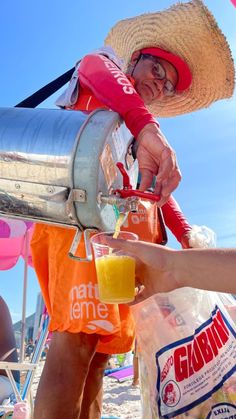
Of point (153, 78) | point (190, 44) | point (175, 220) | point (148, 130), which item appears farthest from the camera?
point (190, 44)

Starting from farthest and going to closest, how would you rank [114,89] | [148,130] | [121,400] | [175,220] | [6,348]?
[121,400]
[6,348]
[175,220]
[114,89]
[148,130]

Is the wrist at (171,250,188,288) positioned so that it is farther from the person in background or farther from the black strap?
the person in background

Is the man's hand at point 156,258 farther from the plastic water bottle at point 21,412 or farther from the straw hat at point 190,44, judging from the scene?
the plastic water bottle at point 21,412

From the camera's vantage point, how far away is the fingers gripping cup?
1110 millimetres

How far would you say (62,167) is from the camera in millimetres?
1142

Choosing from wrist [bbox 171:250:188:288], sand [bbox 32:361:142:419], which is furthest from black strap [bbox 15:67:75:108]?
sand [bbox 32:361:142:419]

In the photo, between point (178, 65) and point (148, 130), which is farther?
point (178, 65)

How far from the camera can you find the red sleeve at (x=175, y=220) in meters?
1.87

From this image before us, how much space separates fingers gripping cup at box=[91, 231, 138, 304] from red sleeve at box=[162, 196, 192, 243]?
76 cm

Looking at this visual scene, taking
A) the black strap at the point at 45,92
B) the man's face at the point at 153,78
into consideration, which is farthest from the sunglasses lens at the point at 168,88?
the black strap at the point at 45,92

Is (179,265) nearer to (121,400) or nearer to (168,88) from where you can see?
(168,88)

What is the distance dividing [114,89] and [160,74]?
54cm

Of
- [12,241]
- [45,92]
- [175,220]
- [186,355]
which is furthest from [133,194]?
[12,241]

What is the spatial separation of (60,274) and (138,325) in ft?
1.00
